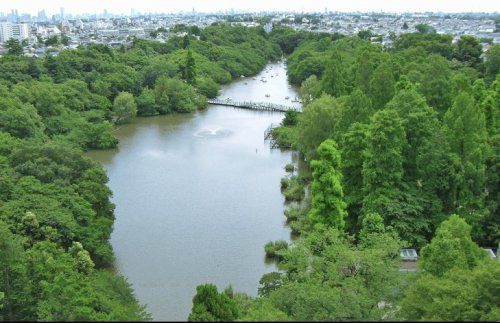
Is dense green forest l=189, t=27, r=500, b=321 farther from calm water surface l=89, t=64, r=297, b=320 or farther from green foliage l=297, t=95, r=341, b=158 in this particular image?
calm water surface l=89, t=64, r=297, b=320

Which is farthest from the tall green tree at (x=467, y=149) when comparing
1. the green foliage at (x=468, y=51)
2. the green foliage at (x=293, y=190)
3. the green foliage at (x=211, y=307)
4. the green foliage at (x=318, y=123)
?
the green foliage at (x=468, y=51)

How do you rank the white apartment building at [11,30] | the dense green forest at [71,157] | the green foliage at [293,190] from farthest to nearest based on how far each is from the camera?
1. the white apartment building at [11,30]
2. the green foliage at [293,190]
3. the dense green forest at [71,157]

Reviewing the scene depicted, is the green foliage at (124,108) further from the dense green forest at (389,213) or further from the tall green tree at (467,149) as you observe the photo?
the tall green tree at (467,149)

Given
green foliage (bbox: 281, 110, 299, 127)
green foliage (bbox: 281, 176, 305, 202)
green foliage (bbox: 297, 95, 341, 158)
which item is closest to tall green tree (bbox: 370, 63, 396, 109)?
green foliage (bbox: 297, 95, 341, 158)

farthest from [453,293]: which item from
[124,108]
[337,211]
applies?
[124,108]

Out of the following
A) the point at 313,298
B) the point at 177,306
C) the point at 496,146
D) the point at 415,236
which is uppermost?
the point at 496,146

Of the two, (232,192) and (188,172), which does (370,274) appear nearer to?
(232,192)

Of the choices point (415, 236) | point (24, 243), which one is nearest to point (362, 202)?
point (415, 236)
